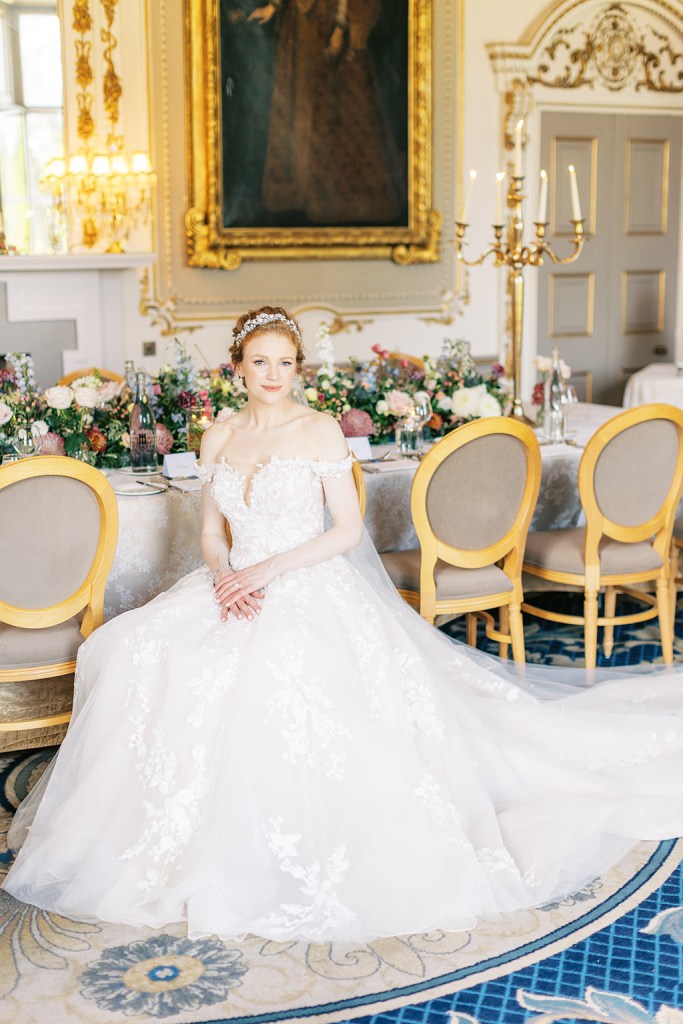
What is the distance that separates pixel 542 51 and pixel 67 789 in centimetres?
661

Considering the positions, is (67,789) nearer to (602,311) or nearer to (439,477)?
(439,477)

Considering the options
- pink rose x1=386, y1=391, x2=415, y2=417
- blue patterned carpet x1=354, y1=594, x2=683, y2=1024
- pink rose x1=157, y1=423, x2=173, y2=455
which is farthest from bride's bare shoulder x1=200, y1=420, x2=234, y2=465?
blue patterned carpet x1=354, y1=594, x2=683, y2=1024

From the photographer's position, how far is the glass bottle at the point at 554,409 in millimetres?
4855

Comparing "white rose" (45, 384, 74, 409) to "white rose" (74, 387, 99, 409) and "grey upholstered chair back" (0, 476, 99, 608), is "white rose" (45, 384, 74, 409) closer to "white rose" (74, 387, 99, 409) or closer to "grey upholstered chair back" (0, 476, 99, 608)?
"white rose" (74, 387, 99, 409)

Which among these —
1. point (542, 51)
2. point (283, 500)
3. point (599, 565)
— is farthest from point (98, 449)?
point (542, 51)

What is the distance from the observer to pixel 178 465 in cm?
417

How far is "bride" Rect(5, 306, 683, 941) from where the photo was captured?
2715 millimetres

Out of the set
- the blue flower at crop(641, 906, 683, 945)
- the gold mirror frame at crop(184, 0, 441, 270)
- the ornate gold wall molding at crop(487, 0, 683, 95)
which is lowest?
the blue flower at crop(641, 906, 683, 945)

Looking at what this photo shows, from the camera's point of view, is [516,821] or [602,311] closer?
[516,821]

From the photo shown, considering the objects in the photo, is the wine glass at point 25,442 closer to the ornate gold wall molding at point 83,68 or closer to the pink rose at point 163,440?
the pink rose at point 163,440

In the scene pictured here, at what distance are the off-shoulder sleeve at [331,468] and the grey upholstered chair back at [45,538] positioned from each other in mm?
666

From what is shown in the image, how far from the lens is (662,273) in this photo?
8625mm

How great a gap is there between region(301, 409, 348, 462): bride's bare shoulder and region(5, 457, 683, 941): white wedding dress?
5 cm

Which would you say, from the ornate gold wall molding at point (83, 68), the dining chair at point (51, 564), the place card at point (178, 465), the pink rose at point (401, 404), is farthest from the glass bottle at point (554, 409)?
the ornate gold wall molding at point (83, 68)
